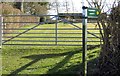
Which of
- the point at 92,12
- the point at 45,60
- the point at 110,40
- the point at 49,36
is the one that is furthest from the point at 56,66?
the point at 49,36

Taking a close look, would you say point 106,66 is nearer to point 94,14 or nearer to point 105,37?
point 105,37

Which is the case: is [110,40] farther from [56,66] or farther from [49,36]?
[49,36]

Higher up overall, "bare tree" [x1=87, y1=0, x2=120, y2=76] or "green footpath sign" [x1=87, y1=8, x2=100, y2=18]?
"green footpath sign" [x1=87, y1=8, x2=100, y2=18]

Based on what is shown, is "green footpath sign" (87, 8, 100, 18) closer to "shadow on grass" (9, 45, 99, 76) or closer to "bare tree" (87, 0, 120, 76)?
"bare tree" (87, 0, 120, 76)

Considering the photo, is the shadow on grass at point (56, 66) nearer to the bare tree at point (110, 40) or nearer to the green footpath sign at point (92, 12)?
the bare tree at point (110, 40)

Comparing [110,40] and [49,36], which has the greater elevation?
[110,40]

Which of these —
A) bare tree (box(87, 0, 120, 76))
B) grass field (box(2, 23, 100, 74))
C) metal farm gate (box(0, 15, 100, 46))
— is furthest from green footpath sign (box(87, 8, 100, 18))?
metal farm gate (box(0, 15, 100, 46))

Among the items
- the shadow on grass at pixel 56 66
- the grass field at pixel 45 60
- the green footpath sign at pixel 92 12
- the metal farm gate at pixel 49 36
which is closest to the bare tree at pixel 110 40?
the green footpath sign at pixel 92 12

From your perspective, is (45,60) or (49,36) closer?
(45,60)

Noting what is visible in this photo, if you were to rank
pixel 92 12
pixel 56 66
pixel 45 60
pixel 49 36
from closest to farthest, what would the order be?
pixel 92 12, pixel 56 66, pixel 45 60, pixel 49 36

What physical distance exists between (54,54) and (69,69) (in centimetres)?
251

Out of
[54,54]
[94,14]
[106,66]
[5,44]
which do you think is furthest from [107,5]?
[5,44]

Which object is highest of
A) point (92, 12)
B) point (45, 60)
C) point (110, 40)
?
point (92, 12)

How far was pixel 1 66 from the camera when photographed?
872 centimetres
